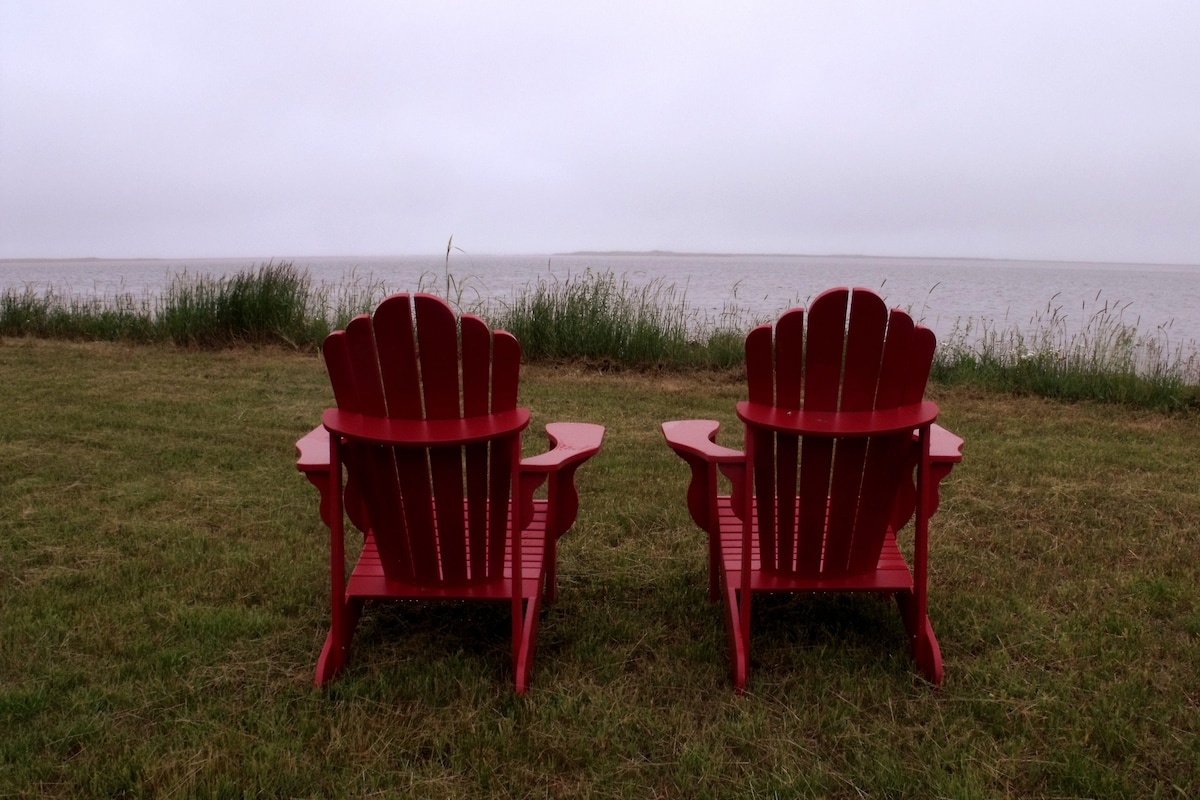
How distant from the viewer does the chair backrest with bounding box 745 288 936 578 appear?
2.24 m

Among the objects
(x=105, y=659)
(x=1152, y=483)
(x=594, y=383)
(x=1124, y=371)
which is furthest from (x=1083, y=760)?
(x=1124, y=371)

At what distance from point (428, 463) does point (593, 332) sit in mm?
6418

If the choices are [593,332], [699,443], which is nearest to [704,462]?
[699,443]

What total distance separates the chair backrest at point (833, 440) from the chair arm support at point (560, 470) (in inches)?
21.7

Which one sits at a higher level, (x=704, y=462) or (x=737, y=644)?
(x=704, y=462)

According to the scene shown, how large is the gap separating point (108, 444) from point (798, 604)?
4.20 metres

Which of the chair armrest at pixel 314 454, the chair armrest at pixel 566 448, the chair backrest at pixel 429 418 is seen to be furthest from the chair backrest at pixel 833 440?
the chair armrest at pixel 314 454

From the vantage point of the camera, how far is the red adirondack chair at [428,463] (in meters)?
2.19

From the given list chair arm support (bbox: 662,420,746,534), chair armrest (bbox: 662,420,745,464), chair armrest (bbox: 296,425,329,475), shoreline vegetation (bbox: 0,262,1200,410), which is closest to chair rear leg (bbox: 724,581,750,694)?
chair arm support (bbox: 662,420,746,534)

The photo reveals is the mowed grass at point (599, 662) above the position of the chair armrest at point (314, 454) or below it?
below

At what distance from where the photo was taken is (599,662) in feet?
8.32

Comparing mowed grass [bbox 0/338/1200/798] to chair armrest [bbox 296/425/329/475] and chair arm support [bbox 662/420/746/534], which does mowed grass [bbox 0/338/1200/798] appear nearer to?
chair arm support [bbox 662/420/746/534]

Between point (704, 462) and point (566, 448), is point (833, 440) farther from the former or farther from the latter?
point (566, 448)

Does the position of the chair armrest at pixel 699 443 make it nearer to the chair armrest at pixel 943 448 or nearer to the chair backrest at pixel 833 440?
the chair backrest at pixel 833 440
